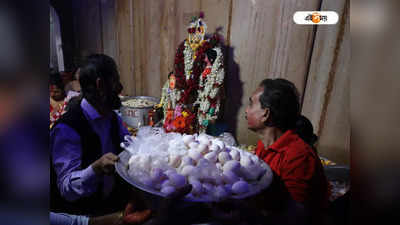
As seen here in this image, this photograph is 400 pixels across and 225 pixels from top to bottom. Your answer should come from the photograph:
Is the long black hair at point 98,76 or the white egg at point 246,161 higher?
the long black hair at point 98,76

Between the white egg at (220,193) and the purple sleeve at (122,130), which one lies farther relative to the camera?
the purple sleeve at (122,130)

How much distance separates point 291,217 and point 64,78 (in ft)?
2.46

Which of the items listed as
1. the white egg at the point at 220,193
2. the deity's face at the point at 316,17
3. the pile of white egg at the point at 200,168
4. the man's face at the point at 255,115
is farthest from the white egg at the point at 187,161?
the deity's face at the point at 316,17

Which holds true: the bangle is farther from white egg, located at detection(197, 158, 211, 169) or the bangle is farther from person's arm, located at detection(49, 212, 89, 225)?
white egg, located at detection(197, 158, 211, 169)

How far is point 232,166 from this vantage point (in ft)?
2.07

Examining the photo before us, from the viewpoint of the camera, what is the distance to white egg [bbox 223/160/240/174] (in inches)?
24.7

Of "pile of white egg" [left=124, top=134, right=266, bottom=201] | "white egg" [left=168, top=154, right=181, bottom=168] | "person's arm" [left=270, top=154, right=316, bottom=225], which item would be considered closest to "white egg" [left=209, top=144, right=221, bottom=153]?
"pile of white egg" [left=124, top=134, right=266, bottom=201]

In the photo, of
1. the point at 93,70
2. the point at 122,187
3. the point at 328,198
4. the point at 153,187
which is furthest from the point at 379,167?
the point at 93,70

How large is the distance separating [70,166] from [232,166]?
452 mm

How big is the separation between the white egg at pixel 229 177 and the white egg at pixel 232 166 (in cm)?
1

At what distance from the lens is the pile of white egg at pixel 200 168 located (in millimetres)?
576

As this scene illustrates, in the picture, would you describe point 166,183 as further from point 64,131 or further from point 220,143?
point 64,131

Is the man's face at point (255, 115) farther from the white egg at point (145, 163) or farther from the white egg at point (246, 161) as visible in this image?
the white egg at point (145, 163)

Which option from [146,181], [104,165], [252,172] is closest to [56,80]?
[104,165]
